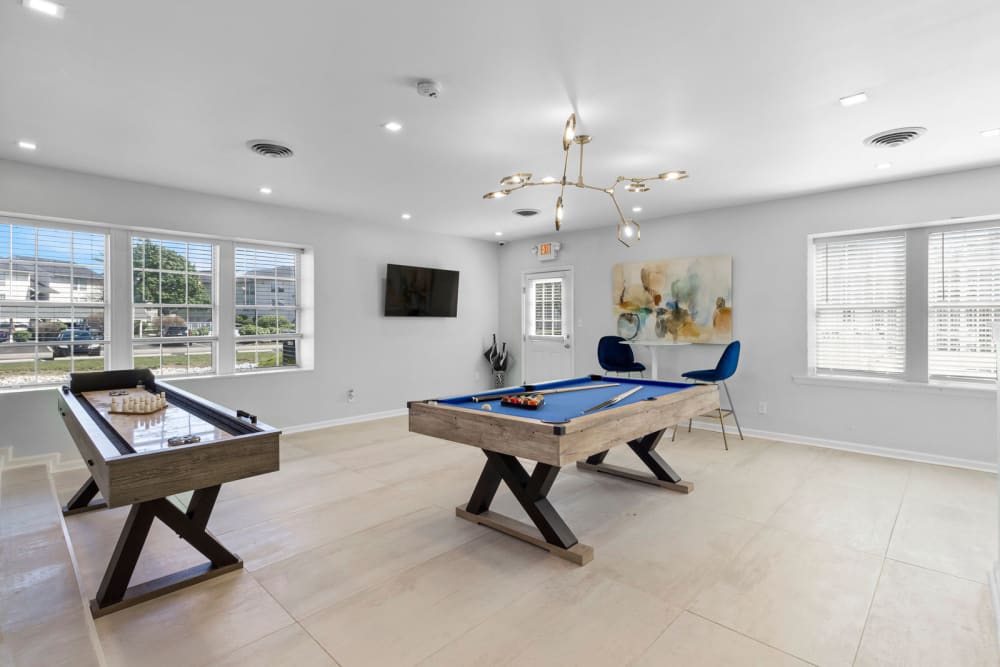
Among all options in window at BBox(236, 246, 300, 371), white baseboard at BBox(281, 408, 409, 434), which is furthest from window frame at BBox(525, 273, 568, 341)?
window at BBox(236, 246, 300, 371)

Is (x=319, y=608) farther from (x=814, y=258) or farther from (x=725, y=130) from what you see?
(x=814, y=258)

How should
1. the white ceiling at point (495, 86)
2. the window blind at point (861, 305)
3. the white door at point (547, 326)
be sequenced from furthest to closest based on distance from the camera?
the white door at point (547, 326), the window blind at point (861, 305), the white ceiling at point (495, 86)

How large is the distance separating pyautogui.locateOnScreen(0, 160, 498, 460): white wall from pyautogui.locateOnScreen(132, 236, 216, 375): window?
0.26 meters

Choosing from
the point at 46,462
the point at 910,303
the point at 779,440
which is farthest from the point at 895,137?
the point at 46,462

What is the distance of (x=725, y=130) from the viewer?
332 cm

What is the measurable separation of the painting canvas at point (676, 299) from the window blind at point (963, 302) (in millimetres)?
1697

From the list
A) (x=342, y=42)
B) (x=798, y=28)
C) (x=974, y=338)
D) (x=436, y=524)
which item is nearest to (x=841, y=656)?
(x=436, y=524)

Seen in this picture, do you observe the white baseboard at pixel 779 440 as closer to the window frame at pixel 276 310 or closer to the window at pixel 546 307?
the window frame at pixel 276 310

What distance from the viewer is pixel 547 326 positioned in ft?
23.9

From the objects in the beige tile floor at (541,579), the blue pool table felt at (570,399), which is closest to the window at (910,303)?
the beige tile floor at (541,579)

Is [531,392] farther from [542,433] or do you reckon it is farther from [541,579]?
[541,579]

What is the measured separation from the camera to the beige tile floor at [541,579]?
1.91 metres

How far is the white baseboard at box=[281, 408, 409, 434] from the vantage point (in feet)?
18.2

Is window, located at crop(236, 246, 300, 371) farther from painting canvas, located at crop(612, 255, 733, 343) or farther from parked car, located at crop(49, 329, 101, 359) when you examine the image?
painting canvas, located at crop(612, 255, 733, 343)
